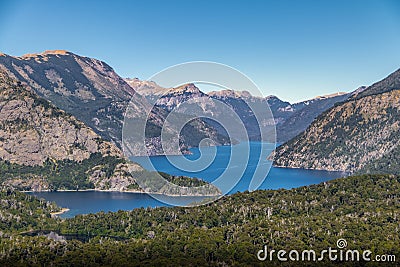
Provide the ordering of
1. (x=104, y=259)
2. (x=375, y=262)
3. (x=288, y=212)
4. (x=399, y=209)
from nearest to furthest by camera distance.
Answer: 1. (x=375, y=262)
2. (x=104, y=259)
3. (x=399, y=209)
4. (x=288, y=212)

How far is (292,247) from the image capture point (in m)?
69.9

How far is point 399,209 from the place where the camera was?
300 feet

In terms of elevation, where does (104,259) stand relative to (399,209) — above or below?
below

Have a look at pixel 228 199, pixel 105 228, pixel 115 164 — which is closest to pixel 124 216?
pixel 105 228

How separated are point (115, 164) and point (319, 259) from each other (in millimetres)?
143439

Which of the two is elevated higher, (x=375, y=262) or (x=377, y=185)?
(x=377, y=185)

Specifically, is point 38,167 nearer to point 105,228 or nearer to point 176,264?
point 105,228

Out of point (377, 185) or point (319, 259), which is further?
point (377, 185)

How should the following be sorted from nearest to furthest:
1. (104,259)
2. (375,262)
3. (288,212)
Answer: (375,262) < (104,259) < (288,212)

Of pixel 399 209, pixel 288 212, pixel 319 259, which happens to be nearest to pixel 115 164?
pixel 288 212

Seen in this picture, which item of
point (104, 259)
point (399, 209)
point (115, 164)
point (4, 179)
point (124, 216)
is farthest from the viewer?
point (115, 164)

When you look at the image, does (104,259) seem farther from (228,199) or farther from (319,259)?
(228,199)

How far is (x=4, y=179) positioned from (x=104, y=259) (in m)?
128

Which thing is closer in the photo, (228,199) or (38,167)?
(228,199)
